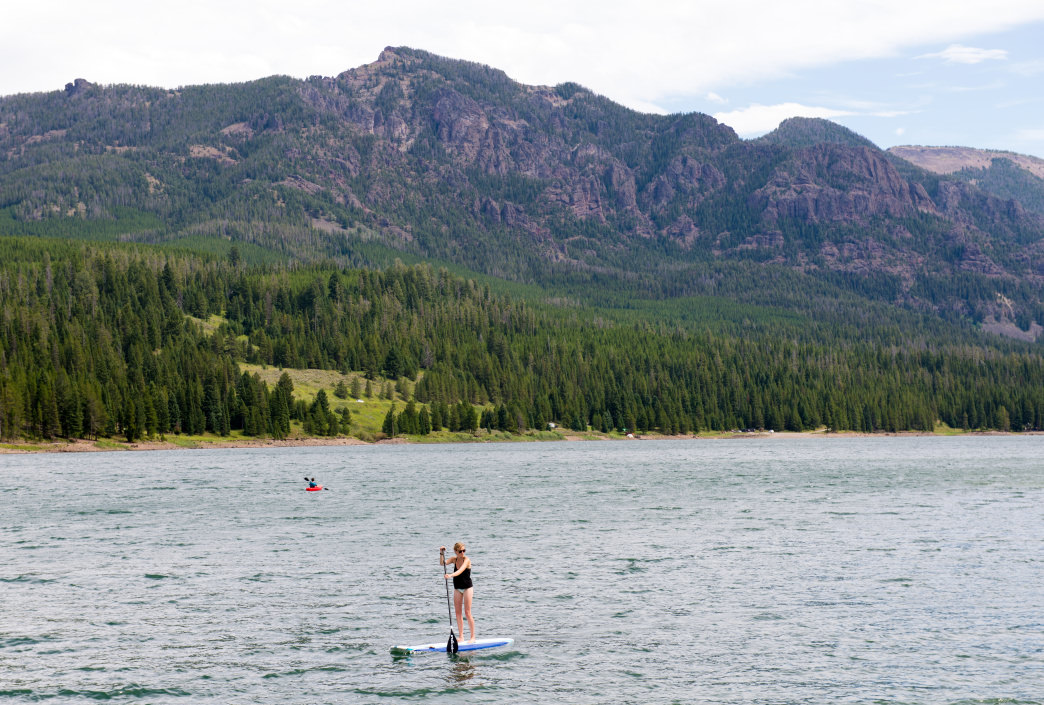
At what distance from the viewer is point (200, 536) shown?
81.2m

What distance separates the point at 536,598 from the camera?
178 ft

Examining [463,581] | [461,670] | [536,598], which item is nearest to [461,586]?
[463,581]

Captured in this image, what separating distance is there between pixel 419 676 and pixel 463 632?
17.4 feet

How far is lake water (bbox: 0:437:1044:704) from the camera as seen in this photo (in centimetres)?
3872

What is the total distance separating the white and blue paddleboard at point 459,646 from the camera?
43.0 metres

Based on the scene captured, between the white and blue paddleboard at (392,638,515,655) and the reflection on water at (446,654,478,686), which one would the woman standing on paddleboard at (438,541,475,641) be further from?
the reflection on water at (446,654,478,686)

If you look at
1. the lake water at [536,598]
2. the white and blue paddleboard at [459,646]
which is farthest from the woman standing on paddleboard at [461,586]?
the lake water at [536,598]

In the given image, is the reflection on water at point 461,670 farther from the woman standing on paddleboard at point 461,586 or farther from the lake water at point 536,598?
the woman standing on paddleboard at point 461,586

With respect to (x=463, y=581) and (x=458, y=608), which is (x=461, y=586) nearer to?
(x=463, y=581)

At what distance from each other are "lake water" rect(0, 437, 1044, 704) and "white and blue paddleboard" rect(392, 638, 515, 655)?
2.87 ft

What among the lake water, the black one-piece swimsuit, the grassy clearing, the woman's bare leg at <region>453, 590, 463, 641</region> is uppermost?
the grassy clearing

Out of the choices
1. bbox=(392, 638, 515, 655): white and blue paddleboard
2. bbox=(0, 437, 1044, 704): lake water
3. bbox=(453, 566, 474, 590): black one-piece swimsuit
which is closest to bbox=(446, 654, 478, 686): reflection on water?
bbox=(0, 437, 1044, 704): lake water

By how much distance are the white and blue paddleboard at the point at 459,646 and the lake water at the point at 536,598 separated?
87cm

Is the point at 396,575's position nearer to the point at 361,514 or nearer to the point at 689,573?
the point at 689,573
